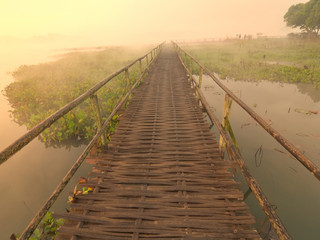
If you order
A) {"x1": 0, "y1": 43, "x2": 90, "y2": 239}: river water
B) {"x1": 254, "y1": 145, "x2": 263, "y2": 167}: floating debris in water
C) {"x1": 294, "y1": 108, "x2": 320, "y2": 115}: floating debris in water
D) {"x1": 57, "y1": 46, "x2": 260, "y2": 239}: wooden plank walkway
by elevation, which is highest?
{"x1": 57, "y1": 46, "x2": 260, "y2": 239}: wooden plank walkway

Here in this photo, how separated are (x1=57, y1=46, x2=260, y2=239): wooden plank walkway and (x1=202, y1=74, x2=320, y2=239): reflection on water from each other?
1.42 metres

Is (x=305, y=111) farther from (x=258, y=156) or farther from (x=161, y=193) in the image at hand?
(x=161, y=193)

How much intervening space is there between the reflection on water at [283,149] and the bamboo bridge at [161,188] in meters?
1.42

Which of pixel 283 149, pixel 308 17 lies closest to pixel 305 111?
pixel 283 149

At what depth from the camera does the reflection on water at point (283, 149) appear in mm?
3512

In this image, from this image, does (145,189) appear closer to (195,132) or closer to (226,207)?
(226,207)

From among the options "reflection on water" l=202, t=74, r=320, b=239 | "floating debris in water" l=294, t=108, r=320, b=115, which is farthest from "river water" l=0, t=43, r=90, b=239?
"floating debris in water" l=294, t=108, r=320, b=115

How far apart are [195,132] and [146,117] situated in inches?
62.8

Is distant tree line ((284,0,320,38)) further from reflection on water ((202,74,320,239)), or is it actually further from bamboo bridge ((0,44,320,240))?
bamboo bridge ((0,44,320,240))

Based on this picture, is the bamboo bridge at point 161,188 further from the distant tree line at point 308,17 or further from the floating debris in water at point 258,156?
the distant tree line at point 308,17

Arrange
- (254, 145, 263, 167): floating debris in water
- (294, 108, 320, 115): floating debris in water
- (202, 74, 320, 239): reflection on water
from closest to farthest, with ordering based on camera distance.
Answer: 1. (202, 74, 320, 239): reflection on water
2. (254, 145, 263, 167): floating debris in water
3. (294, 108, 320, 115): floating debris in water

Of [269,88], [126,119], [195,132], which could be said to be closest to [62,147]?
[126,119]

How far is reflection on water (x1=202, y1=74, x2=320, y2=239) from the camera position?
138 inches

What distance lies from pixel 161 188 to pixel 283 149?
4.46 m
